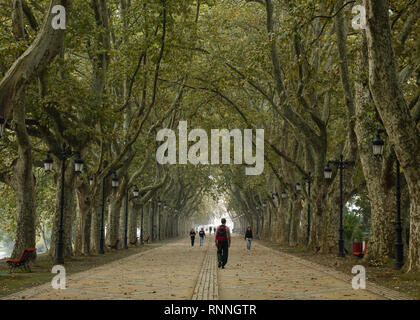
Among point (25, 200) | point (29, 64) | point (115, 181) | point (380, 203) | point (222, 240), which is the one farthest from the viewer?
point (115, 181)

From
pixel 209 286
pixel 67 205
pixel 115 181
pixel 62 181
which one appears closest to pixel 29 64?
pixel 209 286

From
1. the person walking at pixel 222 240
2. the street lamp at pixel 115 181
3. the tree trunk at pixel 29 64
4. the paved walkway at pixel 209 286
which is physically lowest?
the paved walkway at pixel 209 286

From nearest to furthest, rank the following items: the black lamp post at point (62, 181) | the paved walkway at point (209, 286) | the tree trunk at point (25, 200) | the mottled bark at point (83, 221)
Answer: the paved walkway at point (209, 286), the tree trunk at point (25, 200), the black lamp post at point (62, 181), the mottled bark at point (83, 221)

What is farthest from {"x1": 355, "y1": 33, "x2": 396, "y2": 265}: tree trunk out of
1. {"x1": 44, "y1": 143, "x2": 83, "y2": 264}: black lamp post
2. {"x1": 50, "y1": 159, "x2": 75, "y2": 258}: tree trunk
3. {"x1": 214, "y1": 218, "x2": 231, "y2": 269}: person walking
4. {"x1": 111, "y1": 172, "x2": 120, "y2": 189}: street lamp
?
{"x1": 111, "y1": 172, "x2": 120, "y2": 189}: street lamp

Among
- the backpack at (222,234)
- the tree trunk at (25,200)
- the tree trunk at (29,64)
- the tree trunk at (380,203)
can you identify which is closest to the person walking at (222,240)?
the backpack at (222,234)

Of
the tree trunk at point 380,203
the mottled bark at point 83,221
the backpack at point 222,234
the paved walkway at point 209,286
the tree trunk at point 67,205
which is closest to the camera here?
the paved walkway at point 209,286

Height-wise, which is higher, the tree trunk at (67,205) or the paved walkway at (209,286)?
the tree trunk at (67,205)

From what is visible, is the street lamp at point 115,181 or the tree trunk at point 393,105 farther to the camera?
the street lamp at point 115,181

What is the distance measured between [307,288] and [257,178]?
3232 cm

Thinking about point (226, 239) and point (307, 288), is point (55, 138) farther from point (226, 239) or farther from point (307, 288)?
point (307, 288)

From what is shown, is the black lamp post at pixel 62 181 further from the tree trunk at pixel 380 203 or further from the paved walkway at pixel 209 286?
the tree trunk at pixel 380 203

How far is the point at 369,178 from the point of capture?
18.1 metres

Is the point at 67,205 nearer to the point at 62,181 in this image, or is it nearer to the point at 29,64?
the point at 62,181
